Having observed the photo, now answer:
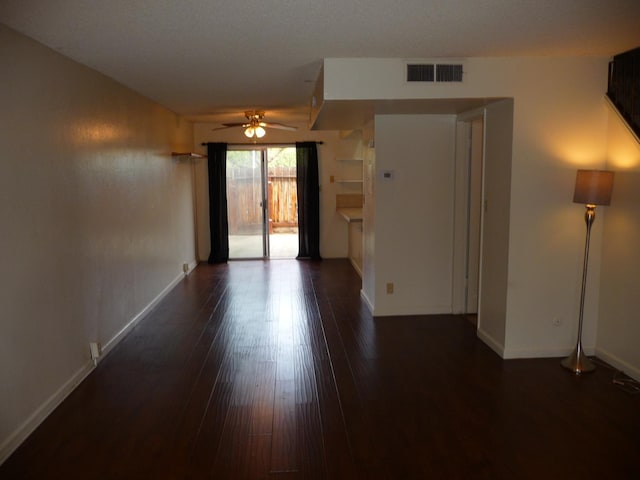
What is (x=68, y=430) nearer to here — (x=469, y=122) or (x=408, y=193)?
(x=408, y=193)

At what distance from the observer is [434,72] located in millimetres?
3752

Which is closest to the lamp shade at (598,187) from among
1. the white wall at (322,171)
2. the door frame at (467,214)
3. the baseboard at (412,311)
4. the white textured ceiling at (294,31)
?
the white textured ceiling at (294,31)

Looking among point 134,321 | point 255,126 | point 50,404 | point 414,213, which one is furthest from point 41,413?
point 255,126

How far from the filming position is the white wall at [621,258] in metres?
3.51

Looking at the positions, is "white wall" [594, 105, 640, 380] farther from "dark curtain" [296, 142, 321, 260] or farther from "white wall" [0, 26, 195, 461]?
"dark curtain" [296, 142, 321, 260]

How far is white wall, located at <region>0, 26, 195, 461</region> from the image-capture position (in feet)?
9.02

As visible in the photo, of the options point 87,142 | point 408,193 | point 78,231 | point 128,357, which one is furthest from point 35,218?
point 408,193

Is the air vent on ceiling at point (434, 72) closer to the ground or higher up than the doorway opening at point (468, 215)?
higher up

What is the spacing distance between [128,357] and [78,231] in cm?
116

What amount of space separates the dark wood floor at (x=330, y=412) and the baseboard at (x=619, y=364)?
91mm

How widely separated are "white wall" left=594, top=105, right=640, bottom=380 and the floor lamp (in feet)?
0.57

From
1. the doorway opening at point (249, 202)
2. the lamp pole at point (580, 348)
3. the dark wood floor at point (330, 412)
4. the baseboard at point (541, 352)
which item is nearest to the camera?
the dark wood floor at point (330, 412)

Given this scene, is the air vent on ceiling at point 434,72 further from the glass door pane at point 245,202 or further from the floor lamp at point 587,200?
the glass door pane at point 245,202

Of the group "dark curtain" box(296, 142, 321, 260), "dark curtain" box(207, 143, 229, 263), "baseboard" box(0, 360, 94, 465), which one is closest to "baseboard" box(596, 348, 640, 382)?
"baseboard" box(0, 360, 94, 465)
